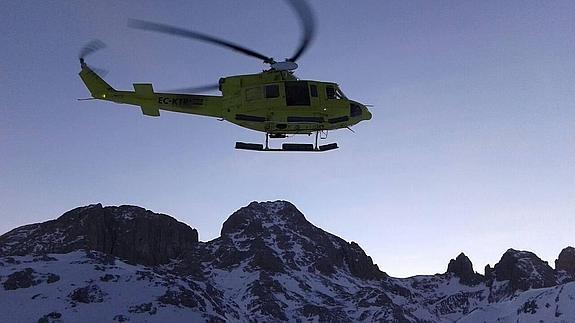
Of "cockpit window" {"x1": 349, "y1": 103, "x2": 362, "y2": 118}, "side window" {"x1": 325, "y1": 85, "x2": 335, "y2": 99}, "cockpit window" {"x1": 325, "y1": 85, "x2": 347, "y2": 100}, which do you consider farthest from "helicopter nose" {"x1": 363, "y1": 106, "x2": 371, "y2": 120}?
"side window" {"x1": 325, "y1": 85, "x2": 335, "y2": 99}

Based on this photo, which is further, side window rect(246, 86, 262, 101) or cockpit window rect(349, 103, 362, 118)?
cockpit window rect(349, 103, 362, 118)

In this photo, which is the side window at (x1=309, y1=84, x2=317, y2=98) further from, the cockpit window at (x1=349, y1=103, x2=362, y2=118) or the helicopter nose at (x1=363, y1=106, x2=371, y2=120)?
the helicopter nose at (x1=363, y1=106, x2=371, y2=120)

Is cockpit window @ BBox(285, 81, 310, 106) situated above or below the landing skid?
above

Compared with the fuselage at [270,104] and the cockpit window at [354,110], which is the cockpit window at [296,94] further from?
the cockpit window at [354,110]

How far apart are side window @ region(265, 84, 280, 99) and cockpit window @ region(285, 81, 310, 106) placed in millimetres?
563

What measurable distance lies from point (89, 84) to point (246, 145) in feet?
39.1

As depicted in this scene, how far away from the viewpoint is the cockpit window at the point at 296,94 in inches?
1427

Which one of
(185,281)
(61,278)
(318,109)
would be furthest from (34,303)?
(318,109)

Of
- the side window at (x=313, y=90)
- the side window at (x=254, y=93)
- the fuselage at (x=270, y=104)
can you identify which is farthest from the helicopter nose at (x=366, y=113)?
the side window at (x=254, y=93)

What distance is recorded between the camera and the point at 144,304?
147500 mm

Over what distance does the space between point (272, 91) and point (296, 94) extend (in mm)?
1367

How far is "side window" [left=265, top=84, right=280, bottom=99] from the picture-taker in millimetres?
36125

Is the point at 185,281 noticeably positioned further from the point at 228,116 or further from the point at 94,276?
the point at 228,116

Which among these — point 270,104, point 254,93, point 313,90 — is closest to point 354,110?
point 313,90
